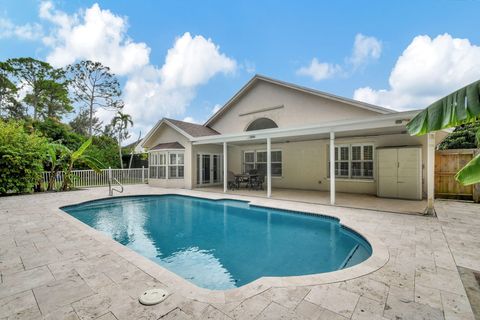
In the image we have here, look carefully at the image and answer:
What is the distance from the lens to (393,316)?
2.63 metres

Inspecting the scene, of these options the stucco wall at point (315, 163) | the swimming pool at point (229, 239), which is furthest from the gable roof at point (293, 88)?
the swimming pool at point (229, 239)

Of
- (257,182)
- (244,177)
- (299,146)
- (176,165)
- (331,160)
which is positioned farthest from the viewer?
(176,165)

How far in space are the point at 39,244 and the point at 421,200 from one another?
13.6 m

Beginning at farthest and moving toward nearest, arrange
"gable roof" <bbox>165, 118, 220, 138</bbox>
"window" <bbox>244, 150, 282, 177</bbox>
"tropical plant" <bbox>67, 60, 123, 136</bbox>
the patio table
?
1. "tropical plant" <bbox>67, 60, 123, 136</bbox>
2. "gable roof" <bbox>165, 118, 220, 138</bbox>
3. "window" <bbox>244, 150, 282, 177</bbox>
4. the patio table

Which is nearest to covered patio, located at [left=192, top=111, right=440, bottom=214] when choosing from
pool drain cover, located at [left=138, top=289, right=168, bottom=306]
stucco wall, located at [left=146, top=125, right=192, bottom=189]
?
stucco wall, located at [left=146, top=125, right=192, bottom=189]

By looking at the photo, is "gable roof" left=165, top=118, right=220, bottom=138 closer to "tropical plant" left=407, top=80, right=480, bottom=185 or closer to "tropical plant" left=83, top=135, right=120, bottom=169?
"tropical plant" left=83, top=135, right=120, bottom=169

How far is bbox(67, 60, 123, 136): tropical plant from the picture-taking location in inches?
1051

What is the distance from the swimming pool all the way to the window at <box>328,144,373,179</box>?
567cm

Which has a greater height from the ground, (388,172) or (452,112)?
(452,112)

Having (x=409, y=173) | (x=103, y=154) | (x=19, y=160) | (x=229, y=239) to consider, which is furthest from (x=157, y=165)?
(x=409, y=173)

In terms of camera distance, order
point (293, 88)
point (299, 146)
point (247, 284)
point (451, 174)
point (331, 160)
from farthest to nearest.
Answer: point (299, 146) < point (293, 88) < point (451, 174) < point (331, 160) < point (247, 284)

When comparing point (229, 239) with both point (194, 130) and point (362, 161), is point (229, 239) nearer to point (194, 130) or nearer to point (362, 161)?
point (362, 161)

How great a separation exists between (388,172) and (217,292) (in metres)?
10.4

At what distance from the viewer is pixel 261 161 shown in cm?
1595
